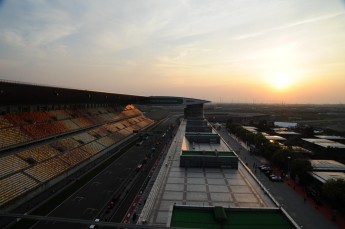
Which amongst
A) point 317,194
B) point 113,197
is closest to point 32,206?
point 113,197

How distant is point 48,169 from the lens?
→ 119ft

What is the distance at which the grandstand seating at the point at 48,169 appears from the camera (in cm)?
3338

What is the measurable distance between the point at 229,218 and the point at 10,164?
2804cm

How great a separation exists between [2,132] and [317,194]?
45769mm

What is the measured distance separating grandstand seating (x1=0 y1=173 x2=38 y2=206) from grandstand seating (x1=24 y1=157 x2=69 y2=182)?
152 cm

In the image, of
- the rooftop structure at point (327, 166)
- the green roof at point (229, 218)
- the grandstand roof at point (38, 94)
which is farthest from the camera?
the rooftop structure at point (327, 166)

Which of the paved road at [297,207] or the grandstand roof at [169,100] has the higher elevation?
the grandstand roof at [169,100]

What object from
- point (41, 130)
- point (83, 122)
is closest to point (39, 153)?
point (41, 130)

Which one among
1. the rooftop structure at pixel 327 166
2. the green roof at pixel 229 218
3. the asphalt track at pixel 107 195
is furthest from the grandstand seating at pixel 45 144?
the rooftop structure at pixel 327 166

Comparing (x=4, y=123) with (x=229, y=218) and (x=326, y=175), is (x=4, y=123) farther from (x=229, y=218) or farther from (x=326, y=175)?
(x=326, y=175)

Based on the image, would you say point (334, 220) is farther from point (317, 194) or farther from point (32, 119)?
point (32, 119)

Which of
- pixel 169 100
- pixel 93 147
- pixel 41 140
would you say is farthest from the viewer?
pixel 169 100

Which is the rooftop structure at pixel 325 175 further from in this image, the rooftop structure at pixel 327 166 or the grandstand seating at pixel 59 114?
the grandstand seating at pixel 59 114

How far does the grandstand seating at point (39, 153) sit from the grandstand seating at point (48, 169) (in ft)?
3.37
